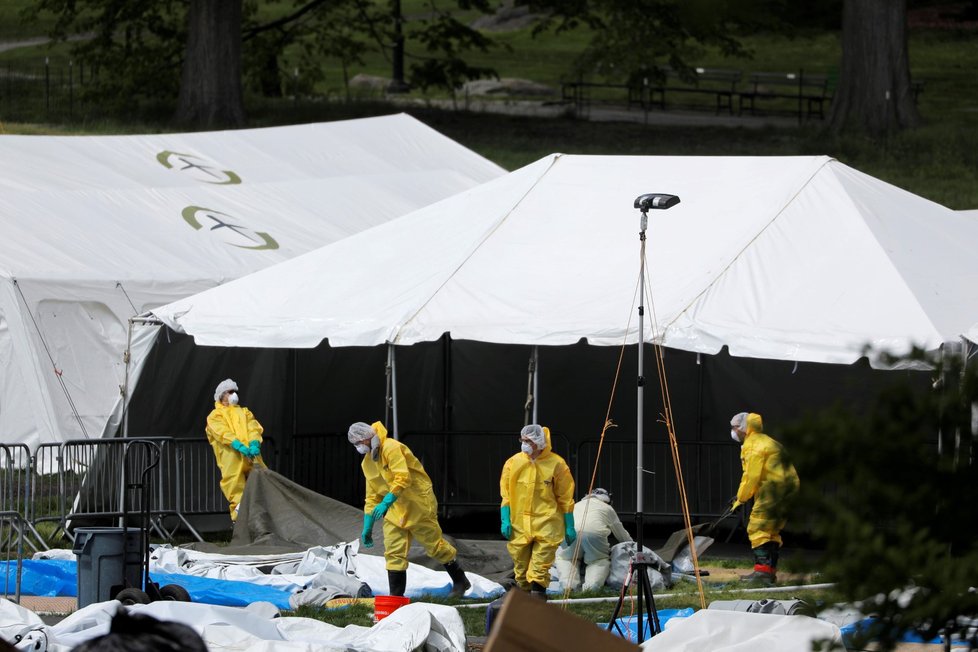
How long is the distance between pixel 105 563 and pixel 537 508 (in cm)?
328

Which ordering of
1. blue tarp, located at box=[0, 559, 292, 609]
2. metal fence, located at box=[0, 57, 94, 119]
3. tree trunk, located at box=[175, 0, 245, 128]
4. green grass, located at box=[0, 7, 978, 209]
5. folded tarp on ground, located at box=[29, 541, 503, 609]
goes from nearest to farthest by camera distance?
blue tarp, located at box=[0, 559, 292, 609] < folded tarp on ground, located at box=[29, 541, 503, 609] < green grass, located at box=[0, 7, 978, 209] < tree trunk, located at box=[175, 0, 245, 128] < metal fence, located at box=[0, 57, 94, 119]

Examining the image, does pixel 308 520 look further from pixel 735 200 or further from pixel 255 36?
pixel 255 36

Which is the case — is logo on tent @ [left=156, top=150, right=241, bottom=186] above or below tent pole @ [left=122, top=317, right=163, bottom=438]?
above

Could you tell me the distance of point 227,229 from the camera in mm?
19641

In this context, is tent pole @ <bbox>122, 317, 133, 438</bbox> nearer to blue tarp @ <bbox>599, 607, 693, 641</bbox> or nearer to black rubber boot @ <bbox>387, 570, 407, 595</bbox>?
black rubber boot @ <bbox>387, 570, 407, 595</bbox>

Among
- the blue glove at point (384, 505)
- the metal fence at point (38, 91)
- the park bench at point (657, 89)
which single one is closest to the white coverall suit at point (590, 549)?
the blue glove at point (384, 505)

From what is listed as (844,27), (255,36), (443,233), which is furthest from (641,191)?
(255,36)

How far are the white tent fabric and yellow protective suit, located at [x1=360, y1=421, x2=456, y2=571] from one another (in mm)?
2138

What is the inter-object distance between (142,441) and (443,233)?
15.7 feet

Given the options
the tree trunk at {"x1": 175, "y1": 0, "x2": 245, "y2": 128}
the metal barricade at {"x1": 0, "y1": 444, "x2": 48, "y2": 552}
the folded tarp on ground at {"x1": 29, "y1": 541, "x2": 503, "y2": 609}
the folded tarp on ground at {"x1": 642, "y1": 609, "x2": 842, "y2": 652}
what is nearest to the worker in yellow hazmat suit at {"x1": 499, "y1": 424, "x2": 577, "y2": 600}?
the folded tarp on ground at {"x1": 29, "y1": 541, "x2": 503, "y2": 609}

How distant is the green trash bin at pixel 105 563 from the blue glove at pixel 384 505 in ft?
6.44

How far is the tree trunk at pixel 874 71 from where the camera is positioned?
31.6 m

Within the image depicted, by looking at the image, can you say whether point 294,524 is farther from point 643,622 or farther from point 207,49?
point 207,49

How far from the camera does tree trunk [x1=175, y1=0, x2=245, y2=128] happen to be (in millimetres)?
32719
